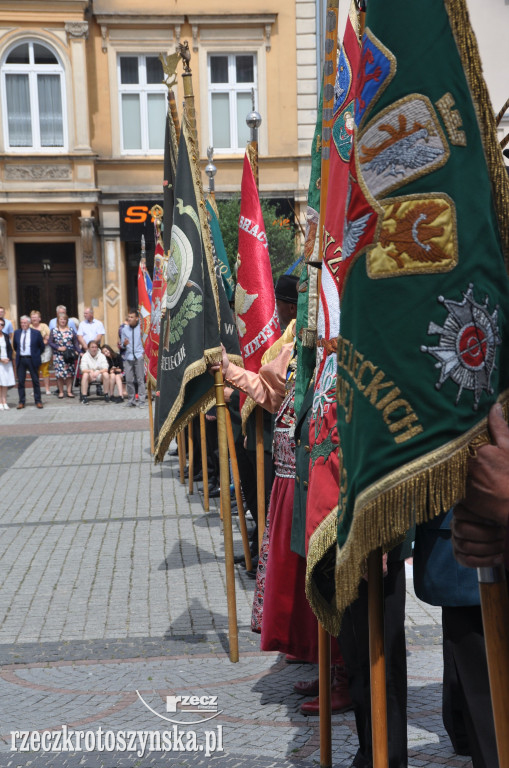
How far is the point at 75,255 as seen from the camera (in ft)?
79.8

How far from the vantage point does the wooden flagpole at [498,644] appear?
2066 mm

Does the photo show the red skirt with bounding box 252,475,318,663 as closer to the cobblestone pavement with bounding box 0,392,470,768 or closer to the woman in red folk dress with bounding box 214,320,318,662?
the woman in red folk dress with bounding box 214,320,318,662

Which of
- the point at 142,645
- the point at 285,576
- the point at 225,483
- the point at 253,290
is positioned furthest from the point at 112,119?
the point at 285,576

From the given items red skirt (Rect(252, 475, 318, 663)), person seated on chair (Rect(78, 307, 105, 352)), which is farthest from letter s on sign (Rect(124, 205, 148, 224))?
red skirt (Rect(252, 475, 318, 663))

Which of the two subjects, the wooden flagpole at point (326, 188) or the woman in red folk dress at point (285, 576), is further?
the woman in red folk dress at point (285, 576)

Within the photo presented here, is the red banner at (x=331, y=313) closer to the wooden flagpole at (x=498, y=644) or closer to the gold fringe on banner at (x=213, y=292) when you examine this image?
the wooden flagpole at (x=498, y=644)

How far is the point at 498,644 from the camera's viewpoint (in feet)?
6.77

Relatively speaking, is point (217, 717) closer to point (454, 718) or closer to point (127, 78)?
point (454, 718)

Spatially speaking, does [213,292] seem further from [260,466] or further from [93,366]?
[93,366]

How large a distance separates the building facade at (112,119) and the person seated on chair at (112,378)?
3.72 metres

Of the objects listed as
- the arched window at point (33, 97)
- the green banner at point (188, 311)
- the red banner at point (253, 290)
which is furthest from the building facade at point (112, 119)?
the green banner at point (188, 311)

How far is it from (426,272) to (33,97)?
910 inches

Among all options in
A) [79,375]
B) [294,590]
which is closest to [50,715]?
[294,590]

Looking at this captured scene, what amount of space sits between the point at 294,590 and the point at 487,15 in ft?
46.2
